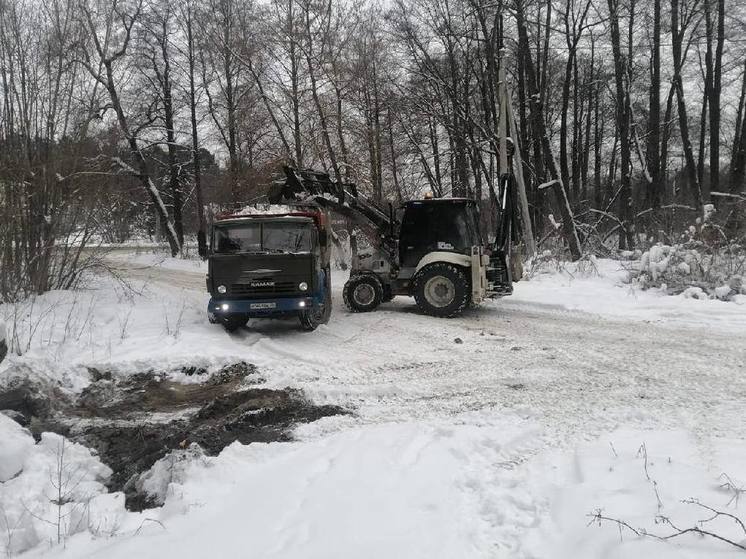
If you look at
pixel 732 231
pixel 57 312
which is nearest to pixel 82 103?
pixel 57 312

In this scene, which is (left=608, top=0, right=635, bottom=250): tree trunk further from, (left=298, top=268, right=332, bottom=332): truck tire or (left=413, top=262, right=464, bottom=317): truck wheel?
(left=298, top=268, right=332, bottom=332): truck tire

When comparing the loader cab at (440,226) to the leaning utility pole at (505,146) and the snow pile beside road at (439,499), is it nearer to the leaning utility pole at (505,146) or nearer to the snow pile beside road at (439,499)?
the leaning utility pole at (505,146)

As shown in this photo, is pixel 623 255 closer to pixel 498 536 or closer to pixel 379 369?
pixel 379 369

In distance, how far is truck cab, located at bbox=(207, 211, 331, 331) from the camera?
9484 mm

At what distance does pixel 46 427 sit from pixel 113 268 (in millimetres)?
7416

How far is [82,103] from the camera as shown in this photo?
11.5 m

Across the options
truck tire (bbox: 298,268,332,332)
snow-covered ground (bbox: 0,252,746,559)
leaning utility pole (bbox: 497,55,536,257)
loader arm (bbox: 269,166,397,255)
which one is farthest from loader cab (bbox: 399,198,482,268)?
leaning utility pole (bbox: 497,55,536,257)

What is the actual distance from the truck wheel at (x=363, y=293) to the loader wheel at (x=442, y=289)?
1.03 meters

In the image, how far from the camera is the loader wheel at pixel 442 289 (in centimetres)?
1098

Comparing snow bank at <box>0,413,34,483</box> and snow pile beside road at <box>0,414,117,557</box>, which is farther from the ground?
snow bank at <box>0,413,34,483</box>

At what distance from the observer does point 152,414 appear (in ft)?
20.5

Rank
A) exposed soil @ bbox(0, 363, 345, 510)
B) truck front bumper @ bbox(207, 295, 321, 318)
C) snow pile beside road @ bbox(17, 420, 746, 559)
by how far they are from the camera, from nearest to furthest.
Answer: snow pile beside road @ bbox(17, 420, 746, 559) → exposed soil @ bbox(0, 363, 345, 510) → truck front bumper @ bbox(207, 295, 321, 318)

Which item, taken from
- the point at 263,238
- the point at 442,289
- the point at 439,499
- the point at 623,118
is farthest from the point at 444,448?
the point at 623,118

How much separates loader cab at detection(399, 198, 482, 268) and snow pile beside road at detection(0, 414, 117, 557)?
26.3ft
